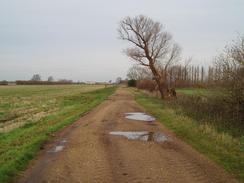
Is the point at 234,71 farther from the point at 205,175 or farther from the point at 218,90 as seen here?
the point at 205,175

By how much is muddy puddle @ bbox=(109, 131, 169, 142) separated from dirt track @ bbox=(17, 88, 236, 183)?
16.7 inches

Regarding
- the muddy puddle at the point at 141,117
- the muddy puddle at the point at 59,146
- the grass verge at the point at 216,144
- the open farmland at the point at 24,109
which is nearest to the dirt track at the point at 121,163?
the muddy puddle at the point at 59,146

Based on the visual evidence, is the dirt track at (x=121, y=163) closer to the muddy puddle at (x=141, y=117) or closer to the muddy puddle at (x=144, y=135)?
the muddy puddle at (x=144, y=135)

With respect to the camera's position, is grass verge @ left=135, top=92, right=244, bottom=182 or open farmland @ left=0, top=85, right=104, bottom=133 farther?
open farmland @ left=0, top=85, right=104, bottom=133

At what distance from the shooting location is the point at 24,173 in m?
7.06

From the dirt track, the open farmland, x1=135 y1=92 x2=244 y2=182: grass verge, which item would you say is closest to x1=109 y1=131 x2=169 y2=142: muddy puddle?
the dirt track

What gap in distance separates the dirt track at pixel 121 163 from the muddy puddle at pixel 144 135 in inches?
16.7

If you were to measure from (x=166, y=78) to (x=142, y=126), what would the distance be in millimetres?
27349

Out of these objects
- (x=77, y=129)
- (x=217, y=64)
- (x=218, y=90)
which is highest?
(x=217, y=64)

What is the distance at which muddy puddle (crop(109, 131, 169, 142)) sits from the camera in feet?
37.2

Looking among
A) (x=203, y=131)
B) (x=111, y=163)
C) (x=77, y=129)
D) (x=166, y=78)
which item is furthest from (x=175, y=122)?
(x=166, y=78)

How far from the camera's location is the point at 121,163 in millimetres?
7773

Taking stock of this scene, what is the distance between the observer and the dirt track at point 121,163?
21.4 feet

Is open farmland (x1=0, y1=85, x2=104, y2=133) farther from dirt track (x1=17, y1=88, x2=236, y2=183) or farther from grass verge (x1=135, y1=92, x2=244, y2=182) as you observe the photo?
grass verge (x1=135, y1=92, x2=244, y2=182)
